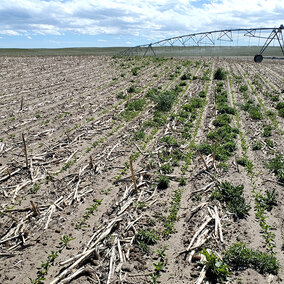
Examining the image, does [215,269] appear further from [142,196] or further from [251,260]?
[142,196]

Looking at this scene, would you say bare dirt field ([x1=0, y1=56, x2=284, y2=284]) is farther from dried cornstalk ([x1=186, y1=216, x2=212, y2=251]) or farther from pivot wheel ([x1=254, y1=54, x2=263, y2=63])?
pivot wheel ([x1=254, y1=54, x2=263, y2=63])

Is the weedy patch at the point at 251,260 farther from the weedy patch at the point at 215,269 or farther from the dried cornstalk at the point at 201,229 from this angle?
the dried cornstalk at the point at 201,229

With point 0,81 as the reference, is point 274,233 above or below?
below

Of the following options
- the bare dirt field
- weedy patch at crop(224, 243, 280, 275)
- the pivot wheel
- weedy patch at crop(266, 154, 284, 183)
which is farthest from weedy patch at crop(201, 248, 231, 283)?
the pivot wheel

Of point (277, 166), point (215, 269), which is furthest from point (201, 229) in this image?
point (277, 166)

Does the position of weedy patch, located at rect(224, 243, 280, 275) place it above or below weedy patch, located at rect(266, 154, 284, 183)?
below

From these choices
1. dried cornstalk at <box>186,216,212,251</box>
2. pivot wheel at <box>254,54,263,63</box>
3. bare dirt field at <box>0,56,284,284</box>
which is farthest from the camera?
pivot wheel at <box>254,54,263,63</box>

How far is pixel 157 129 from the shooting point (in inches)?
504

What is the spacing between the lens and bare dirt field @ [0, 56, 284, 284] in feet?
17.9

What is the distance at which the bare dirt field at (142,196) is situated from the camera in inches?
215

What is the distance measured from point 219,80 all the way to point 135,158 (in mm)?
18674

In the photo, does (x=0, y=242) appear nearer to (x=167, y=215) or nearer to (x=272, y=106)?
(x=167, y=215)

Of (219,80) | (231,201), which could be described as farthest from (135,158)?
(219,80)

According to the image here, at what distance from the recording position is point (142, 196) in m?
7.77
